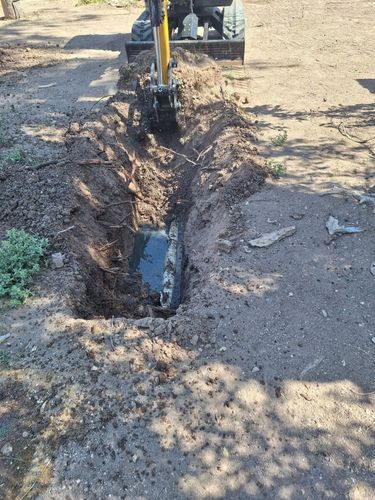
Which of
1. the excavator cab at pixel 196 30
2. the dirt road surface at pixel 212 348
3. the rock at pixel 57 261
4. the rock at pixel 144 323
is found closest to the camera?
the dirt road surface at pixel 212 348

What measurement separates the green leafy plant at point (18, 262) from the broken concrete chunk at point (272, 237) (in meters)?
2.54

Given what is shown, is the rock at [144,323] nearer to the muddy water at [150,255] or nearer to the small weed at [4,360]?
the small weed at [4,360]

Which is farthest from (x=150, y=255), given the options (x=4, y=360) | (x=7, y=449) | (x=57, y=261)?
(x=7, y=449)

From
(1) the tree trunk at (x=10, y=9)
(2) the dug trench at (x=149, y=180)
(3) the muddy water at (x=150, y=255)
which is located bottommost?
(3) the muddy water at (x=150, y=255)

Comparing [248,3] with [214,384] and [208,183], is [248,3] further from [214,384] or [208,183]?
[214,384]

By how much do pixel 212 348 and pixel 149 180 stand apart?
4.36 metres

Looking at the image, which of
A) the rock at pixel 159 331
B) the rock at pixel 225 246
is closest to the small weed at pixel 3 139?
the rock at pixel 225 246

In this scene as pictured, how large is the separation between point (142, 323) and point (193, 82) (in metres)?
5.95

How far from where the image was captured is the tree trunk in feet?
53.7

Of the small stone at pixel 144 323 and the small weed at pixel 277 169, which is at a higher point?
the small weed at pixel 277 169

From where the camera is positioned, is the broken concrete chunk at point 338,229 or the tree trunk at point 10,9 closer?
the broken concrete chunk at point 338,229

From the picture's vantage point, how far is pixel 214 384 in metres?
3.85

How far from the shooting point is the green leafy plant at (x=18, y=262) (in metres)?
4.64

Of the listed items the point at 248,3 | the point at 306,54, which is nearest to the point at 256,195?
the point at 306,54
